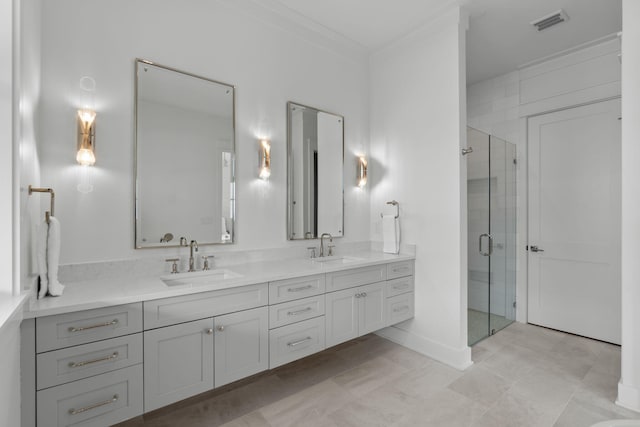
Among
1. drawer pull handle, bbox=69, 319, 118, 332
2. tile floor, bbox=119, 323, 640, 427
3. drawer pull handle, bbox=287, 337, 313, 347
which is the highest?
drawer pull handle, bbox=69, 319, 118, 332

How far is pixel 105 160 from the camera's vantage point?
196 cm

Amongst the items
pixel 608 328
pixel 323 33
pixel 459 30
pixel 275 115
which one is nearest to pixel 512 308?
pixel 608 328

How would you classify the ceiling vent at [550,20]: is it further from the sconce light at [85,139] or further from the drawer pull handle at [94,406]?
the drawer pull handle at [94,406]

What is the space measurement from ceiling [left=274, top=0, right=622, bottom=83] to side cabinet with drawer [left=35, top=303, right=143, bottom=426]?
2527 millimetres

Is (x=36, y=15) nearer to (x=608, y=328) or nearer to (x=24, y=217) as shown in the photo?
(x=24, y=217)

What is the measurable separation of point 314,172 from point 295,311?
132cm

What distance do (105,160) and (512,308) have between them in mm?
4082

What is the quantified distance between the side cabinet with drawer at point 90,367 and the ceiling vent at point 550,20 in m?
3.69

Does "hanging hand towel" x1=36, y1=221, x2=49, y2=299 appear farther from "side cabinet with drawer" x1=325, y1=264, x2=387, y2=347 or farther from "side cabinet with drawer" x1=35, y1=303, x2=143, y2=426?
"side cabinet with drawer" x1=325, y1=264, x2=387, y2=347

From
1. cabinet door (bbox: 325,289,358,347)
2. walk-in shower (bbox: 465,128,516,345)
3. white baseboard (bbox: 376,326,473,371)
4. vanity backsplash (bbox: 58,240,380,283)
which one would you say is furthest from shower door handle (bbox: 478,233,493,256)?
cabinet door (bbox: 325,289,358,347)

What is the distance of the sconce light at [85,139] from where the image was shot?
185 centimetres

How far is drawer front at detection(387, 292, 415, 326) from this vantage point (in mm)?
2766
